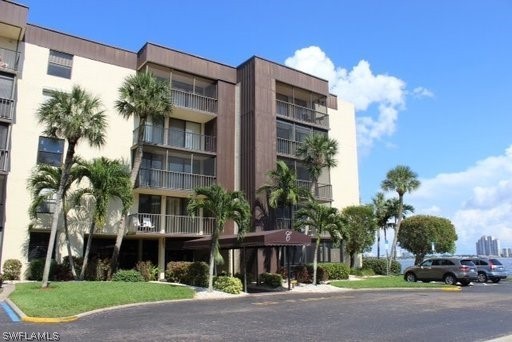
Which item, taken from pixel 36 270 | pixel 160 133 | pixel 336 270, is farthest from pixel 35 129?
pixel 336 270

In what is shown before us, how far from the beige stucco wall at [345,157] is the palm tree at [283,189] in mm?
8955

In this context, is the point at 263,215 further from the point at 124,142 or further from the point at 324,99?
the point at 324,99

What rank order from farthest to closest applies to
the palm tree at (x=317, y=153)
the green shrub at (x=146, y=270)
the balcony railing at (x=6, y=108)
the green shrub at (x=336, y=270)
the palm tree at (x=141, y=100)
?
the palm tree at (x=317, y=153) < the green shrub at (x=336, y=270) < the green shrub at (x=146, y=270) < the palm tree at (x=141, y=100) < the balcony railing at (x=6, y=108)

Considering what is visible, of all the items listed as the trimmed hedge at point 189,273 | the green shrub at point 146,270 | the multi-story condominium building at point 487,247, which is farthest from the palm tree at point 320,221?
the multi-story condominium building at point 487,247

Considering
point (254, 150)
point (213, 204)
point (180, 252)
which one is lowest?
point (180, 252)

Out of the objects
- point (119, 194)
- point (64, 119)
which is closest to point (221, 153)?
point (119, 194)

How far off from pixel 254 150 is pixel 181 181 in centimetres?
517

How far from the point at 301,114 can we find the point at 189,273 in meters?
16.0

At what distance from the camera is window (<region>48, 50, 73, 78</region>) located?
27.8 m

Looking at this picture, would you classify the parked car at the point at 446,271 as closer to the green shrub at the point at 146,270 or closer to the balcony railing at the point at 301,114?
the balcony railing at the point at 301,114

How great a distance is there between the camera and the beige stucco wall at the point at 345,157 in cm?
3876

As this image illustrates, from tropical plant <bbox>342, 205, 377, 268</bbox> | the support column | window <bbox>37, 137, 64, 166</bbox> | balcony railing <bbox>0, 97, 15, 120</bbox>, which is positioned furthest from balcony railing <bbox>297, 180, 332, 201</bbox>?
balcony railing <bbox>0, 97, 15, 120</bbox>

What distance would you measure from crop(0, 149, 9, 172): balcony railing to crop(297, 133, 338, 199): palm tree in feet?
59.3

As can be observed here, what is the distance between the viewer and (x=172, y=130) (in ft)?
105
